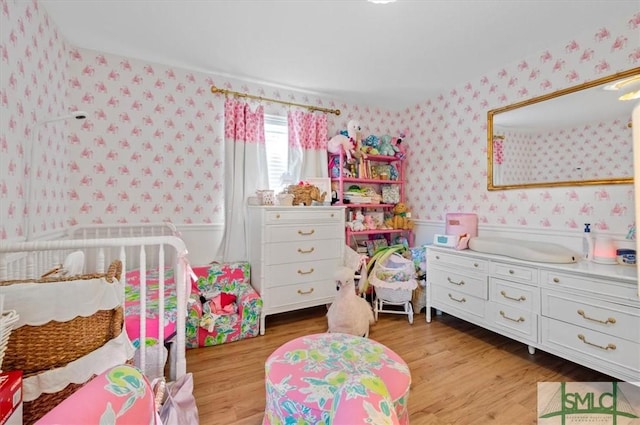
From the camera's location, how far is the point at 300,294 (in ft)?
8.52

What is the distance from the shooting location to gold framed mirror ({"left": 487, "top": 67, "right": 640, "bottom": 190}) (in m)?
1.97

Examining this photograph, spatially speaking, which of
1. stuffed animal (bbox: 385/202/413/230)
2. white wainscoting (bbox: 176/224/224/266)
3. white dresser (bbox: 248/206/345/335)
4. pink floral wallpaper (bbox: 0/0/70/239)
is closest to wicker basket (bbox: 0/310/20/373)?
pink floral wallpaper (bbox: 0/0/70/239)

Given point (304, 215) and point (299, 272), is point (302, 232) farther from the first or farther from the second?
point (299, 272)

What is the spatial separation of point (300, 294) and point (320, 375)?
144 cm

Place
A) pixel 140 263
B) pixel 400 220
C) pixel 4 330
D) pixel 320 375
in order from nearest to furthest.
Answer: pixel 4 330
pixel 320 375
pixel 140 263
pixel 400 220

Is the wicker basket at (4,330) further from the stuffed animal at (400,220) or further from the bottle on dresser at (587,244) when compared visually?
the stuffed animal at (400,220)

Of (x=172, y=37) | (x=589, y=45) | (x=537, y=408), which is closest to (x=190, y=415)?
(x=537, y=408)

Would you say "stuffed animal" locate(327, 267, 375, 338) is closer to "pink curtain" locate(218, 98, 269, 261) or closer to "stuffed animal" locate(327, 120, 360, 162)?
"pink curtain" locate(218, 98, 269, 261)

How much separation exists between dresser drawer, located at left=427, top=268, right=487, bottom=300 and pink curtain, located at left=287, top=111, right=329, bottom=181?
1515mm

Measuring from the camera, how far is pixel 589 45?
6.90ft

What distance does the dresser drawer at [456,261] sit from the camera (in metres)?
2.30

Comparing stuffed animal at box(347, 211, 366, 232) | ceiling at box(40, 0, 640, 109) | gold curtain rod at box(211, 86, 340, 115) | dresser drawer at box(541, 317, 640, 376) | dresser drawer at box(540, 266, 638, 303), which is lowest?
dresser drawer at box(541, 317, 640, 376)

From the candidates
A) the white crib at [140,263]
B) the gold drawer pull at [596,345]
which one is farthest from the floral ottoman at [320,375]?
the gold drawer pull at [596,345]

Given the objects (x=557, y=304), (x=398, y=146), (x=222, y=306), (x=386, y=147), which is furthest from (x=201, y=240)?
(x=557, y=304)
